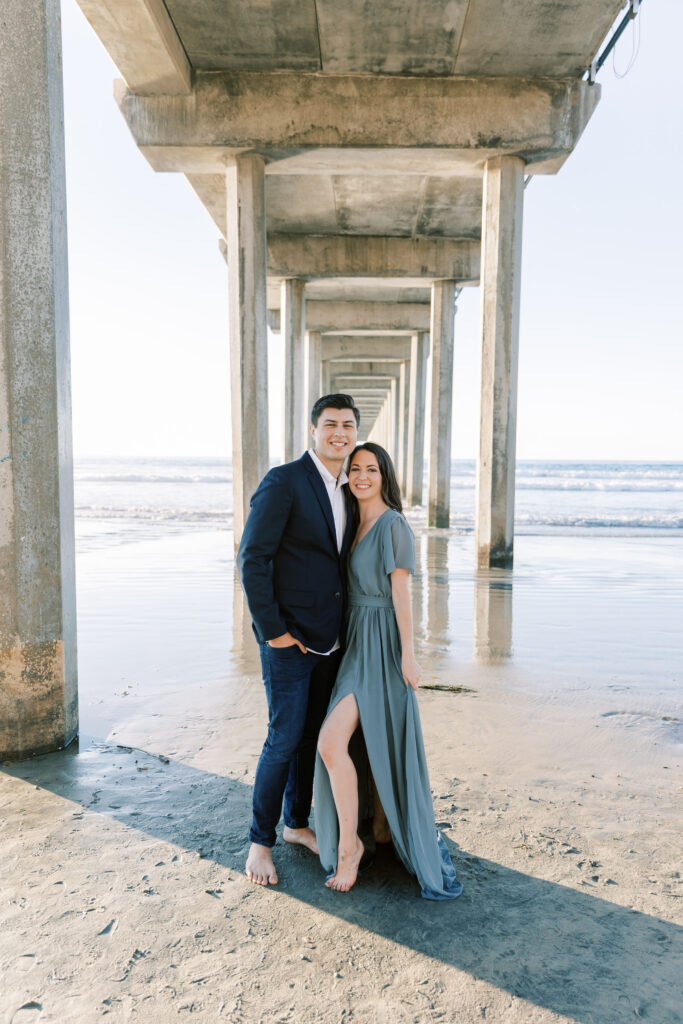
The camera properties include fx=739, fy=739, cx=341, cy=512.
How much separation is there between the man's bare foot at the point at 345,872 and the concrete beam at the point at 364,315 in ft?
72.0

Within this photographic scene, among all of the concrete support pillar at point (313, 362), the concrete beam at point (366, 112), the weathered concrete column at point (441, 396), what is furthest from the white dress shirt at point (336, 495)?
the concrete support pillar at point (313, 362)

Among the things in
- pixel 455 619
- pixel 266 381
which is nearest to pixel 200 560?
pixel 266 381

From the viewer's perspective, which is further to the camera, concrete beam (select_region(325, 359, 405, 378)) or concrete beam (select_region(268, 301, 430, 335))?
concrete beam (select_region(325, 359, 405, 378))

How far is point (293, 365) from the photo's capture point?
1800cm

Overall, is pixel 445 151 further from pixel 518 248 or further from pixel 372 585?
pixel 372 585

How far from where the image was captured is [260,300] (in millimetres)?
11352

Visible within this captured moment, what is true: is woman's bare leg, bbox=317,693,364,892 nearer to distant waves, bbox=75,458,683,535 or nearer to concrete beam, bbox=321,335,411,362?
distant waves, bbox=75,458,683,535

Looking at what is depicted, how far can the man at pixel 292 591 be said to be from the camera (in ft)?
9.12

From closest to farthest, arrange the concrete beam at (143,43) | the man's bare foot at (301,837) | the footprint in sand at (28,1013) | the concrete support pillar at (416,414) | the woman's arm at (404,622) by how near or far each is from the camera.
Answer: the footprint in sand at (28,1013), the woman's arm at (404,622), the man's bare foot at (301,837), the concrete beam at (143,43), the concrete support pillar at (416,414)

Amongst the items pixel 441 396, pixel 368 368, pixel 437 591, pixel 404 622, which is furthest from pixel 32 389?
pixel 368 368

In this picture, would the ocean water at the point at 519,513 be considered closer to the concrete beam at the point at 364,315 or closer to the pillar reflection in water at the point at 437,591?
the pillar reflection in water at the point at 437,591

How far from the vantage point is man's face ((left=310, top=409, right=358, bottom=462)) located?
2.95 metres

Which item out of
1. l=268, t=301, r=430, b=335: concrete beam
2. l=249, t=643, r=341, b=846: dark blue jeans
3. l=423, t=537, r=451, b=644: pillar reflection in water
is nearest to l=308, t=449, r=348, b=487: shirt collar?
l=249, t=643, r=341, b=846: dark blue jeans

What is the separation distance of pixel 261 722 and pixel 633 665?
2951mm
